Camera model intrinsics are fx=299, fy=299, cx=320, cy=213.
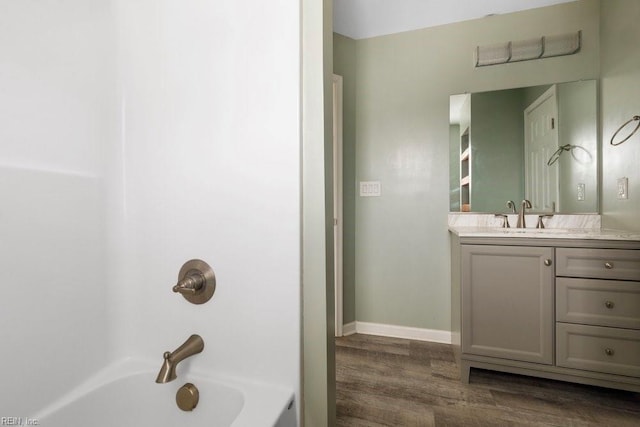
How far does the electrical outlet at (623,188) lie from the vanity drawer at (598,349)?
30.4 inches

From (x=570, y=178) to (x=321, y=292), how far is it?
2172 millimetres

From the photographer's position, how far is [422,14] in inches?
89.4

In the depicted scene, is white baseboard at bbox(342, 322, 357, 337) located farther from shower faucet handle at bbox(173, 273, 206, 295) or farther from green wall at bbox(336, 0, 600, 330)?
shower faucet handle at bbox(173, 273, 206, 295)

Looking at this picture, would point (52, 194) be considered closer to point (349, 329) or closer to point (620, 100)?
point (349, 329)

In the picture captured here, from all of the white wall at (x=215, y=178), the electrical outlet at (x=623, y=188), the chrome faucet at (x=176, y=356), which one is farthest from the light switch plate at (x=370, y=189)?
the chrome faucet at (x=176, y=356)

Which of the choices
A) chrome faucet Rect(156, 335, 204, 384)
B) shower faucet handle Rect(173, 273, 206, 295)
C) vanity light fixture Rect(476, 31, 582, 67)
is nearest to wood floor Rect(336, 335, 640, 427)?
chrome faucet Rect(156, 335, 204, 384)

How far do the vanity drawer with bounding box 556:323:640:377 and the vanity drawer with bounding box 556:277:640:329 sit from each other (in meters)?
0.04

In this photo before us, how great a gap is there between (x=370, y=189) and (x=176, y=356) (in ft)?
6.48

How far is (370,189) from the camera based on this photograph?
2.56 metres

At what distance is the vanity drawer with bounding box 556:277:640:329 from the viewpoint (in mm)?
1493

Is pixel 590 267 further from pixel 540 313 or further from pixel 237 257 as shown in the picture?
pixel 237 257

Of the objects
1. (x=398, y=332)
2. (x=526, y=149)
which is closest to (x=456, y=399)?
(x=398, y=332)

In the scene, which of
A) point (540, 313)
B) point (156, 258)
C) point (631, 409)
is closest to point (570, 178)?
point (540, 313)

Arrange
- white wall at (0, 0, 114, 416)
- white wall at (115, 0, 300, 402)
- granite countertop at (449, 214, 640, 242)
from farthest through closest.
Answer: granite countertop at (449, 214, 640, 242) → white wall at (115, 0, 300, 402) → white wall at (0, 0, 114, 416)
